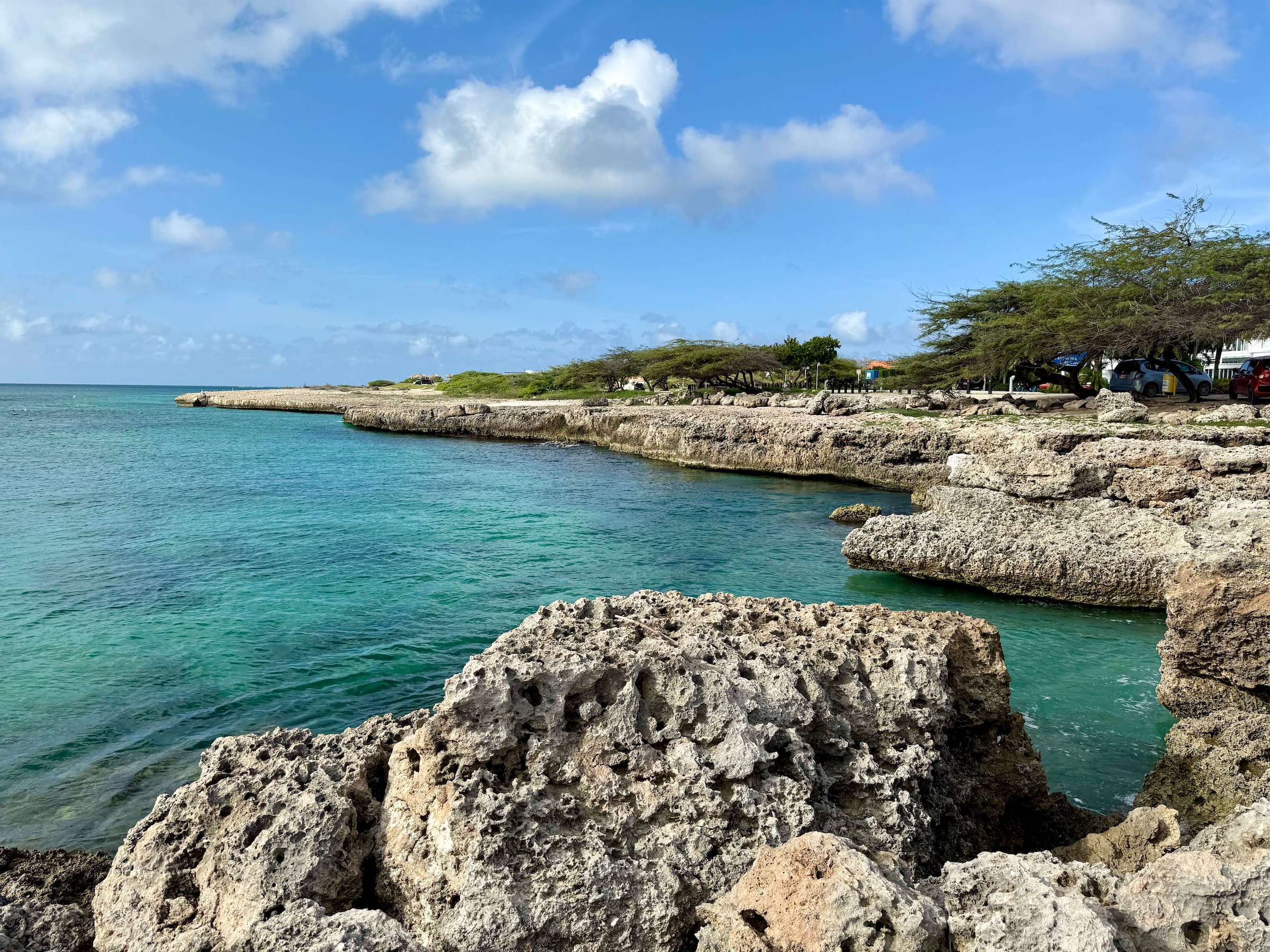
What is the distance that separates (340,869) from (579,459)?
24.5 metres

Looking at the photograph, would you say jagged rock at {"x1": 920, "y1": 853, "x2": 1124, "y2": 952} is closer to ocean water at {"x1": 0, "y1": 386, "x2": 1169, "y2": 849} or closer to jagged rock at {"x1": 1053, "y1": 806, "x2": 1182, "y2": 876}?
jagged rock at {"x1": 1053, "y1": 806, "x2": 1182, "y2": 876}

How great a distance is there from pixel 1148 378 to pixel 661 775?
2884cm

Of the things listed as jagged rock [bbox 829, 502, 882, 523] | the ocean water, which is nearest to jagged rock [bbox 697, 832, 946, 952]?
the ocean water

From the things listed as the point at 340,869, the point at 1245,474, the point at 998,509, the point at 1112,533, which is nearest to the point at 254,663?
the point at 340,869

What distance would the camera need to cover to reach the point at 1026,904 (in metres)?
2.61

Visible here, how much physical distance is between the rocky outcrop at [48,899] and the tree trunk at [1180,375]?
2710 centimetres

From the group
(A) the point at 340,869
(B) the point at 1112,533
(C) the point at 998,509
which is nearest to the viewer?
(A) the point at 340,869

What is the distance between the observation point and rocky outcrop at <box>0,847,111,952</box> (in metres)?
3.25

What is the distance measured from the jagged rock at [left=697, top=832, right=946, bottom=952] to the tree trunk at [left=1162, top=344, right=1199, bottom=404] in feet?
83.9

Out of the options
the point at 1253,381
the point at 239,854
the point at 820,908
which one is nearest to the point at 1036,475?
the point at 820,908

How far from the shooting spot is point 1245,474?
35.2 feet

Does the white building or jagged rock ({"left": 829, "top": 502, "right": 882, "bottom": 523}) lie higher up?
the white building

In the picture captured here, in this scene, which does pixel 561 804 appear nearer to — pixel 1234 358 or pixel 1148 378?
pixel 1148 378

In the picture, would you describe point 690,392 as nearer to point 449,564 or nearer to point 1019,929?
point 449,564
